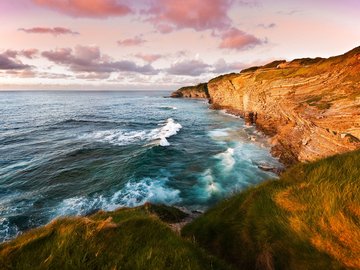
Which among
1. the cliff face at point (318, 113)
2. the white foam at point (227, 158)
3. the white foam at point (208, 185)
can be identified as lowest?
the white foam at point (208, 185)

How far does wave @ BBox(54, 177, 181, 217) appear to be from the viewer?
21.8m

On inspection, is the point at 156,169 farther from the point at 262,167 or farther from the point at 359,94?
the point at 359,94

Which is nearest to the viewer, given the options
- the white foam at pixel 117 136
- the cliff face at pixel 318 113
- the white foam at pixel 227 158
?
the cliff face at pixel 318 113

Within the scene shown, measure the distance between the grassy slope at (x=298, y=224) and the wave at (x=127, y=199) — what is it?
49.3 feet

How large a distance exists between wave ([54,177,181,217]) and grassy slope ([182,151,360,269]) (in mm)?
15013

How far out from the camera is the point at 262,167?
99.1 ft

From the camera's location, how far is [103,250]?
4.58m

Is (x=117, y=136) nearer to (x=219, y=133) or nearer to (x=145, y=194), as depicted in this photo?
(x=219, y=133)

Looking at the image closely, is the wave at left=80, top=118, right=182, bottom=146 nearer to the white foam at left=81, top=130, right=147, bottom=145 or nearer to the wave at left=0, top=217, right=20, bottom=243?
the white foam at left=81, top=130, right=147, bottom=145

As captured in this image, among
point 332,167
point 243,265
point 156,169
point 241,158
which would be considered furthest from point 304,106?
point 243,265

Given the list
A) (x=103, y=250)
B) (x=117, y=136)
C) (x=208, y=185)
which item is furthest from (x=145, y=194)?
(x=117, y=136)

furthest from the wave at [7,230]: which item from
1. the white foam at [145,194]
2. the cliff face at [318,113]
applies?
the cliff face at [318,113]

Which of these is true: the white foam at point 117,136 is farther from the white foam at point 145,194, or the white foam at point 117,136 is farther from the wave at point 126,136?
the white foam at point 145,194

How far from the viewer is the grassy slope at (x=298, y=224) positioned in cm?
529
